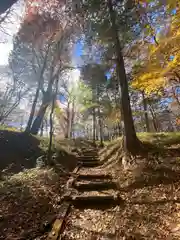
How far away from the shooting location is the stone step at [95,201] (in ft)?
14.9

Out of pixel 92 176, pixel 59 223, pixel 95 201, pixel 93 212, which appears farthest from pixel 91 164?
pixel 59 223

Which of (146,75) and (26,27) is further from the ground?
(26,27)

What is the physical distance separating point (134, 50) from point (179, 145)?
18.8ft

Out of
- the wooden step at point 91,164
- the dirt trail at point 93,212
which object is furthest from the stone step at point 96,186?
the wooden step at point 91,164

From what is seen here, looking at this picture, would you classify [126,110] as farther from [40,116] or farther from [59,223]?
[40,116]

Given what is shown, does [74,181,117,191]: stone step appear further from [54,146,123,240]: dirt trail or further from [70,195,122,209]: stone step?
[70,195,122,209]: stone step

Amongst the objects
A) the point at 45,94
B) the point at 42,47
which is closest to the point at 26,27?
the point at 42,47

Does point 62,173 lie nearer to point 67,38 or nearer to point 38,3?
point 67,38

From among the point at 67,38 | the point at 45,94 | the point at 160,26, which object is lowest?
the point at 45,94

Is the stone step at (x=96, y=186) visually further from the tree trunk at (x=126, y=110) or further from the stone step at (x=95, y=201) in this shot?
the tree trunk at (x=126, y=110)

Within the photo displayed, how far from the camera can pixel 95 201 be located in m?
4.64

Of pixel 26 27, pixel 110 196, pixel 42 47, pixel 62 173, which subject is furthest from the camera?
pixel 42 47

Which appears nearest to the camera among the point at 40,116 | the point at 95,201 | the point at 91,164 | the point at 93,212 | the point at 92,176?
the point at 93,212

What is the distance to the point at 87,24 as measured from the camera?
9.55 meters
